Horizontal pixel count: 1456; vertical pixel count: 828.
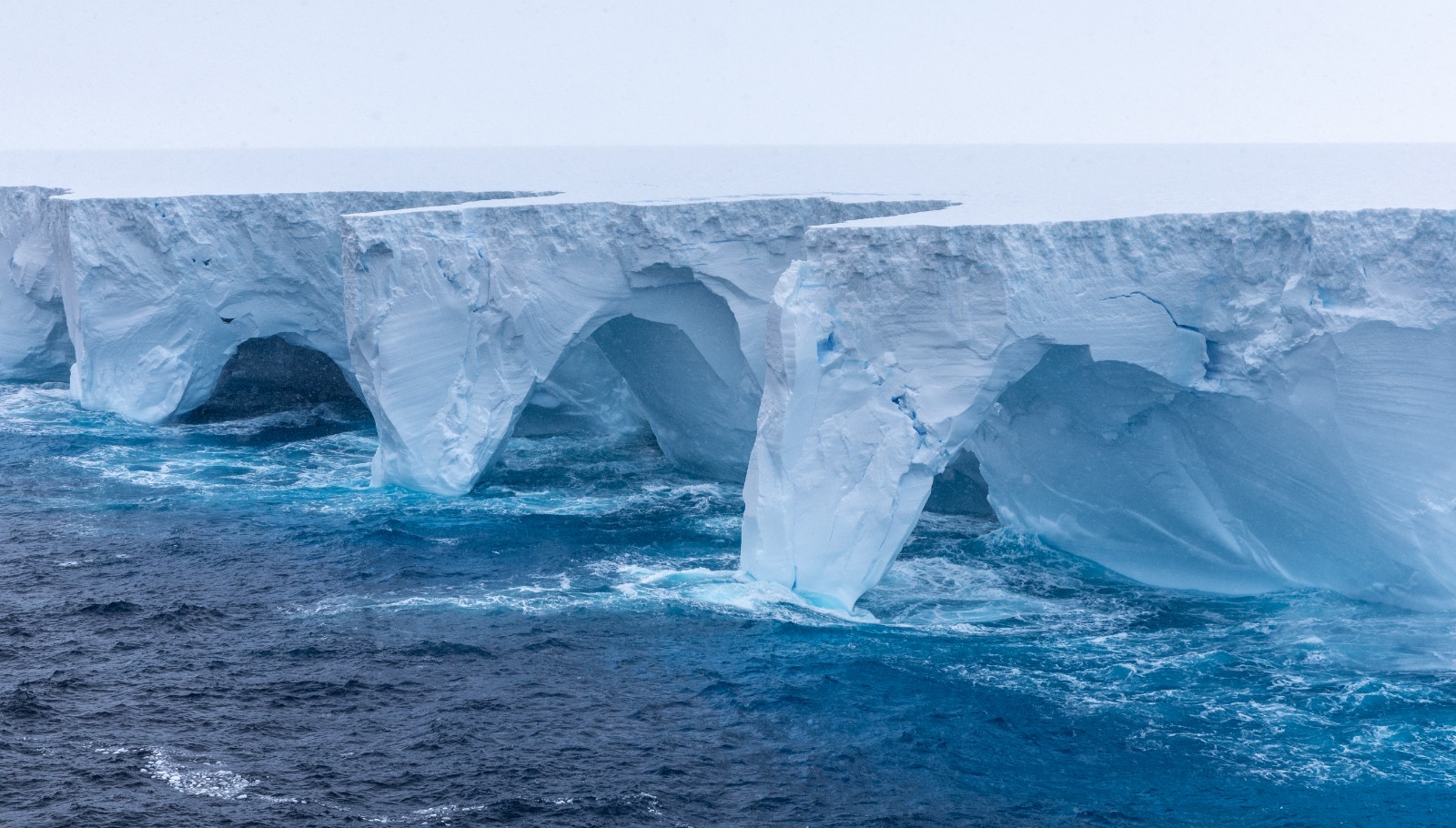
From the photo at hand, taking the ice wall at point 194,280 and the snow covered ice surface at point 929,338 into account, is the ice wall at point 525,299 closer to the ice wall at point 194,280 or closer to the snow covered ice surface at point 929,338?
the snow covered ice surface at point 929,338

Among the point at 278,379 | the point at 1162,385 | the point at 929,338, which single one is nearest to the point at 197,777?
the point at 929,338

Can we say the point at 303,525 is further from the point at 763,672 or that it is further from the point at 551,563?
the point at 763,672

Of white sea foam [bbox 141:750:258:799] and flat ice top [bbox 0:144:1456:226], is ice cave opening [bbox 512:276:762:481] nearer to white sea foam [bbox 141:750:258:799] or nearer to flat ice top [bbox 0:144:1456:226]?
flat ice top [bbox 0:144:1456:226]

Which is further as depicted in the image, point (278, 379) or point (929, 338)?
point (278, 379)

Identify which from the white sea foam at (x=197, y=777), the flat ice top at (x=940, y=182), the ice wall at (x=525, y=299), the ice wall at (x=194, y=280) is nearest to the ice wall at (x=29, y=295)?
the flat ice top at (x=940, y=182)

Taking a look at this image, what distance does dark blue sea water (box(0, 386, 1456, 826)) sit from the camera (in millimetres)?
9562

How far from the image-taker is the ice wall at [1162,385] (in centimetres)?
1234

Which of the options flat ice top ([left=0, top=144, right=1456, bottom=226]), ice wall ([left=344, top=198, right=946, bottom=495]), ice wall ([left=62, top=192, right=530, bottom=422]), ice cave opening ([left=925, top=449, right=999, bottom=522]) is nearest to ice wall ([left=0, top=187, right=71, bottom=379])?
flat ice top ([left=0, top=144, right=1456, bottom=226])

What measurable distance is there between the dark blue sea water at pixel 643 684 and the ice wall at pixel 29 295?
30.6ft

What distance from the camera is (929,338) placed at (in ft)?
44.4

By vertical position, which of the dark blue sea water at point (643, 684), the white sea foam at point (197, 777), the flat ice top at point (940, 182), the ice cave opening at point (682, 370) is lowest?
the white sea foam at point (197, 777)

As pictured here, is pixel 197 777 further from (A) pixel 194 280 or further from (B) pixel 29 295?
(B) pixel 29 295

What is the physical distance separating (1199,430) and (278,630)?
9.49 metres

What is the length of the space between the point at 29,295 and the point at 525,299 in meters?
13.1
